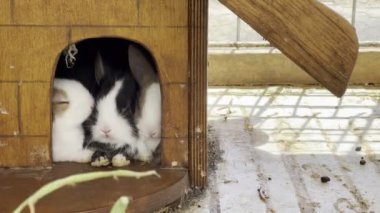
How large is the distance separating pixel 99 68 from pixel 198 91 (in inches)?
11.3

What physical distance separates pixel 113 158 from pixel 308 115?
0.86 metres

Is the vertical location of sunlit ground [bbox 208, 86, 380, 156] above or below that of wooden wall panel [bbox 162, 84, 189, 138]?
below

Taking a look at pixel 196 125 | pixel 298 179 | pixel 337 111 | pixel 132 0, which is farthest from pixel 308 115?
pixel 132 0

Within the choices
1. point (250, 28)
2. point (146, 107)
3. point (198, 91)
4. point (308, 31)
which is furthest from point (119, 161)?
point (250, 28)

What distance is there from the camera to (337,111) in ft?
8.13

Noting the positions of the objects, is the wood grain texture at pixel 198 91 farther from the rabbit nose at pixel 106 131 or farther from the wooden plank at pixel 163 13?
the rabbit nose at pixel 106 131

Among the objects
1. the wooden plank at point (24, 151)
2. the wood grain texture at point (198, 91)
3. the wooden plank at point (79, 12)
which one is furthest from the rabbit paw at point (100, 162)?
the wooden plank at point (79, 12)

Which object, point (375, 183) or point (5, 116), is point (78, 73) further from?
point (375, 183)

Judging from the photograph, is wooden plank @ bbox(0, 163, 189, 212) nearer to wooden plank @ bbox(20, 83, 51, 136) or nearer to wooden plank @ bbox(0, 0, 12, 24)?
wooden plank @ bbox(20, 83, 51, 136)

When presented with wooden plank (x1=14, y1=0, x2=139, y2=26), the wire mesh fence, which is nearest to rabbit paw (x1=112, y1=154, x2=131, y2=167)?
wooden plank (x1=14, y1=0, x2=139, y2=26)

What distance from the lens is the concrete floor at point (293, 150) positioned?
71.6 inches

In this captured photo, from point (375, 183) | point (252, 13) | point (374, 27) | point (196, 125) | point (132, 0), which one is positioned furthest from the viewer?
point (374, 27)

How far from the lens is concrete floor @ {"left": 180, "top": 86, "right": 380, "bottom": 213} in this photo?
5.96 ft

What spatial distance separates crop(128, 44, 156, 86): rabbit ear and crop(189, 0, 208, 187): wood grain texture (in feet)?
0.58
